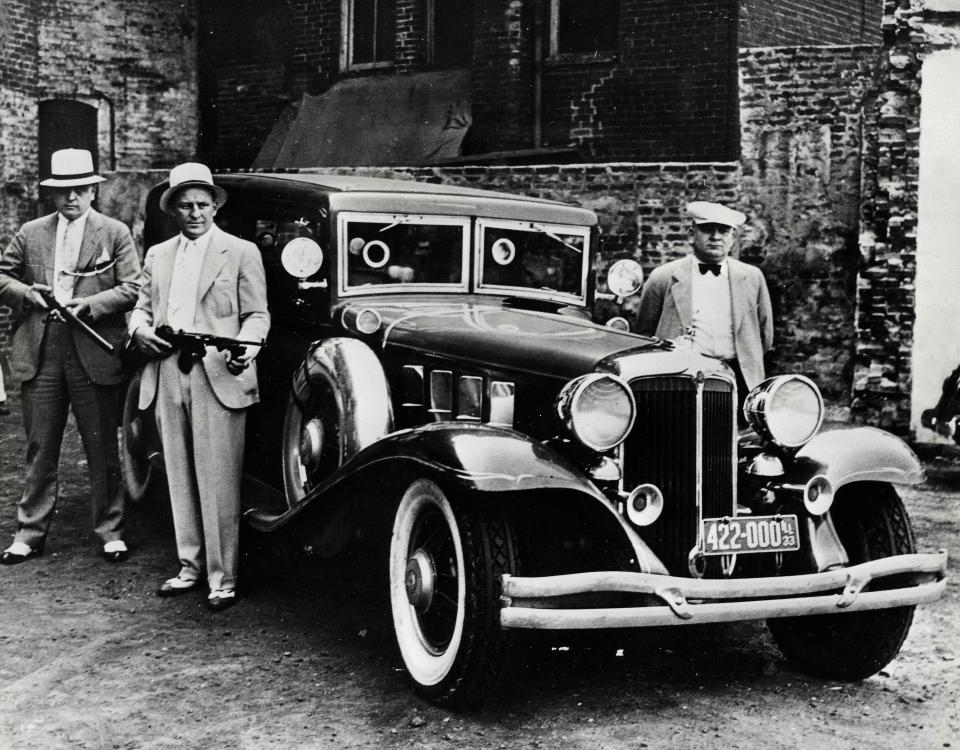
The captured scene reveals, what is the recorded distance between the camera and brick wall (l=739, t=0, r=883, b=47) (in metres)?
12.3

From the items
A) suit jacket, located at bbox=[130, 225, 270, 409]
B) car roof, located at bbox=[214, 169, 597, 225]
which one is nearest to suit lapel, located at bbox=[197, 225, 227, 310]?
suit jacket, located at bbox=[130, 225, 270, 409]

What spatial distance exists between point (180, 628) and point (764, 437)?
98.4 inches

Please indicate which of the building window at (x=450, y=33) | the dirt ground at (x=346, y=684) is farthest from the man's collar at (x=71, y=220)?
the building window at (x=450, y=33)

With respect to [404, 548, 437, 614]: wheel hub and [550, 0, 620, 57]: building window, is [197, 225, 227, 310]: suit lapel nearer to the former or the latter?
[404, 548, 437, 614]: wheel hub

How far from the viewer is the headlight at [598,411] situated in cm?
393

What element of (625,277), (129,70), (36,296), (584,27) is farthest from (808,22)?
(36,296)

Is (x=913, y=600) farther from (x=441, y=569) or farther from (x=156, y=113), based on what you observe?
(x=156, y=113)

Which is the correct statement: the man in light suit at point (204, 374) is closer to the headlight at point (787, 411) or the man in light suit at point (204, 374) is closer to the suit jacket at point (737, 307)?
the suit jacket at point (737, 307)

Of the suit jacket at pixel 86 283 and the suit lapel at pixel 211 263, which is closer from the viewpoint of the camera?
the suit lapel at pixel 211 263

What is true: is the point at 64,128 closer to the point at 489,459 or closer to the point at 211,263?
the point at 211,263

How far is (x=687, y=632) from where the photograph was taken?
Answer: 16.3 feet

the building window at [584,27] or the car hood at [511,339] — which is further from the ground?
the building window at [584,27]

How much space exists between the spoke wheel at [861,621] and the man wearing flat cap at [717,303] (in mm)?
1532

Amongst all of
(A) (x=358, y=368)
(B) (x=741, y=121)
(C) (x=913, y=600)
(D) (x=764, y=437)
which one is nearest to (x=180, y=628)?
(A) (x=358, y=368)
